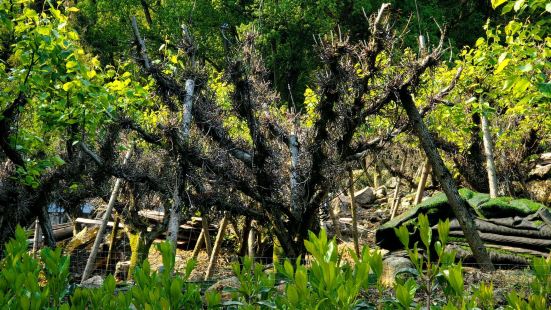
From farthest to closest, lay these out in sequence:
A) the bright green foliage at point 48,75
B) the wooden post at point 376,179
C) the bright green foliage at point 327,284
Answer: the wooden post at point 376,179 < the bright green foliage at point 48,75 < the bright green foliage at point 327,284

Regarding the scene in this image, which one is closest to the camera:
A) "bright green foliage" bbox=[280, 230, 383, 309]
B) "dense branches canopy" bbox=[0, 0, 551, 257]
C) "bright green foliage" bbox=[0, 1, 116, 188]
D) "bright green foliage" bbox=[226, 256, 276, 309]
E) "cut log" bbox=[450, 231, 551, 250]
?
"bright green foliage" bbox=[280, 230, 383, 309]

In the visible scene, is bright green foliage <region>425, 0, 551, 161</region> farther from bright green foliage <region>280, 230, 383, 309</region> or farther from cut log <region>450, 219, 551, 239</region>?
bright green foliage <region>280, 230, 383, 309</region>

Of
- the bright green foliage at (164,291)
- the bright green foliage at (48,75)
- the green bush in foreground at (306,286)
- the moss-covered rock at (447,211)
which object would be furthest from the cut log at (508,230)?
the bright green foliage at (164,291)

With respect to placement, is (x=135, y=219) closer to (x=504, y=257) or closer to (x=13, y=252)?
(x=504, y=257)

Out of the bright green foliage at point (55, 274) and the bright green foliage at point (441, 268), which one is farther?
the bright green foliage at point (55, 274)

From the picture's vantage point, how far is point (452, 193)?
8.61m

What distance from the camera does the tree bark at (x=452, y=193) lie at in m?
8.46

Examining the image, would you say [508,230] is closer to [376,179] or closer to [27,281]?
[27,281]

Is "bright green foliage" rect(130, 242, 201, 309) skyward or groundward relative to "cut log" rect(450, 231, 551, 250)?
groundward

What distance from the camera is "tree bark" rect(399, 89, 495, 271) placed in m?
8.46

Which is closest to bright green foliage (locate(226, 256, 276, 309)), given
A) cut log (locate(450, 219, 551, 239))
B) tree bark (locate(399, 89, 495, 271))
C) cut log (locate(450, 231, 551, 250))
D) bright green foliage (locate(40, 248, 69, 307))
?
bright green foliage (locate(40, 248, 69, 307))

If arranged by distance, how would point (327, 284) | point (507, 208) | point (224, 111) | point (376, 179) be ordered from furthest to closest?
1. point (376, 179)
2. point (507, 208)
3. point (224, 111)
4. point (327, 284)

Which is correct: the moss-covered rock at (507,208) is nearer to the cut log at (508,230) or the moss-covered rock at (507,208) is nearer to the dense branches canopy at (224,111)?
the cut log at (508,230)

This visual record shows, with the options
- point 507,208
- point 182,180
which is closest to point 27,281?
point 182,180
